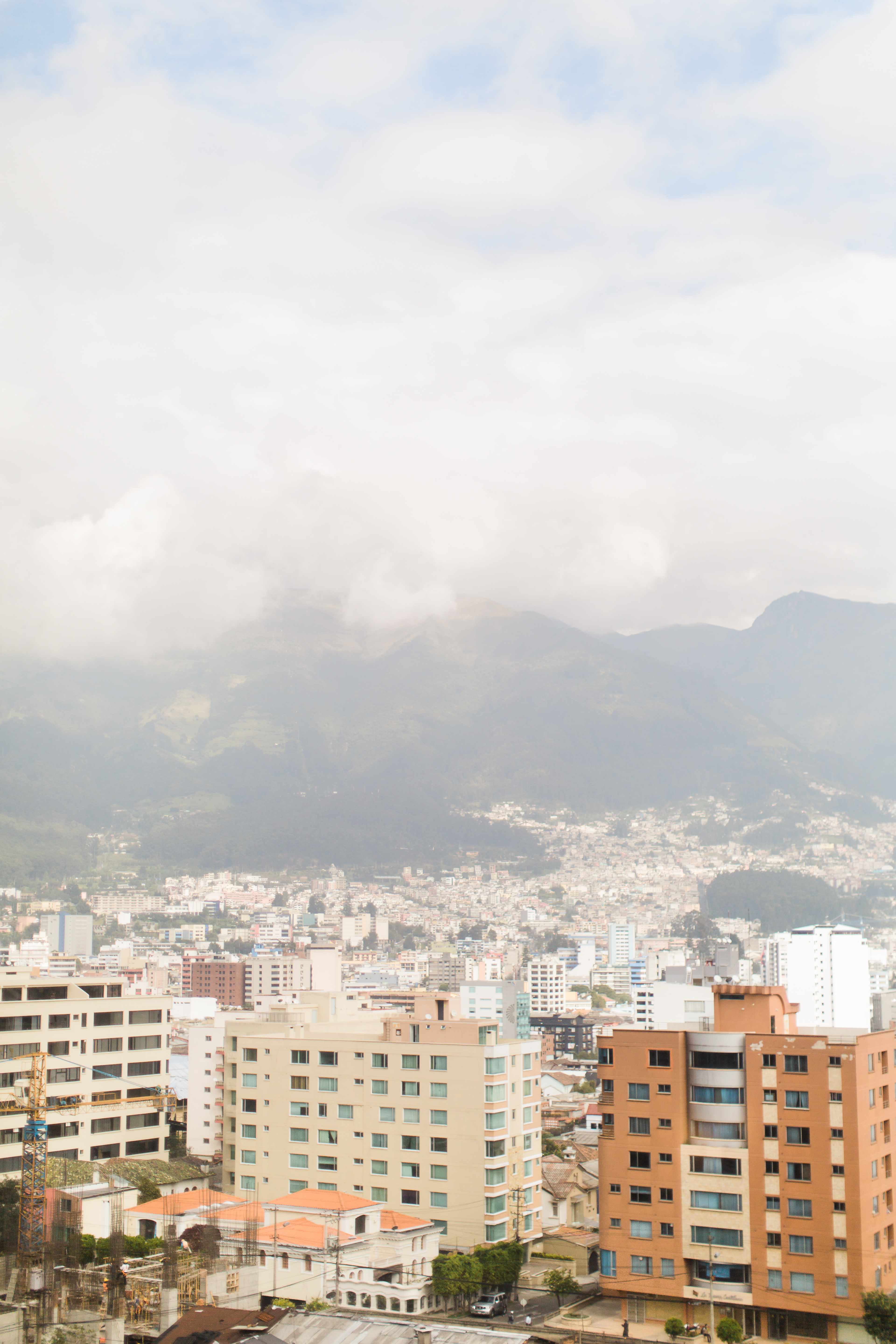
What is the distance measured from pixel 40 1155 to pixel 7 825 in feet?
588

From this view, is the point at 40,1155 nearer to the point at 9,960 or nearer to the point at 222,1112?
the point at 222,1112

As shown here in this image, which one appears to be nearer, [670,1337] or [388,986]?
[670,1337]

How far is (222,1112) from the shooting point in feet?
130

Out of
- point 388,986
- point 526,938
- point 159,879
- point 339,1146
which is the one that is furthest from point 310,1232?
A: point 159,879

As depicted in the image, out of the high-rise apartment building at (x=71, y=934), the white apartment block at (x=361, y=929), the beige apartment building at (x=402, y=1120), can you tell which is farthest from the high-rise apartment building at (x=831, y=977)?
the white apartment block at (x=361, y=929)

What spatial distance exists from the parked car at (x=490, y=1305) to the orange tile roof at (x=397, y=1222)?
195 cm

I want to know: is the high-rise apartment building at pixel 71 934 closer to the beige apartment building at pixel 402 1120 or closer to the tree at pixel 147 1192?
the tree at pixel 147 1192

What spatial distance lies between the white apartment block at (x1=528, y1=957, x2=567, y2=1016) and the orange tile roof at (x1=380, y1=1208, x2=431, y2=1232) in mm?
87736

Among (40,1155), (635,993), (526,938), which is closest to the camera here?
(40,1155)

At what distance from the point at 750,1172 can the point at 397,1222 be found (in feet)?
26.4

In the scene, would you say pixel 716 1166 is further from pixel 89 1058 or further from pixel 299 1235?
pixel 89 1058

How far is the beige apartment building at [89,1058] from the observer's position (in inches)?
Answer: 1411

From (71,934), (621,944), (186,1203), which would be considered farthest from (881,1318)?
(71,934)

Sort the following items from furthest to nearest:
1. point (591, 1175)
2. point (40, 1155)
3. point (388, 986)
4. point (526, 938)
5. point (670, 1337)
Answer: point (526, 938), point (388, 986), point (591, 1175), point (40, 1155), point (670, 1337)
